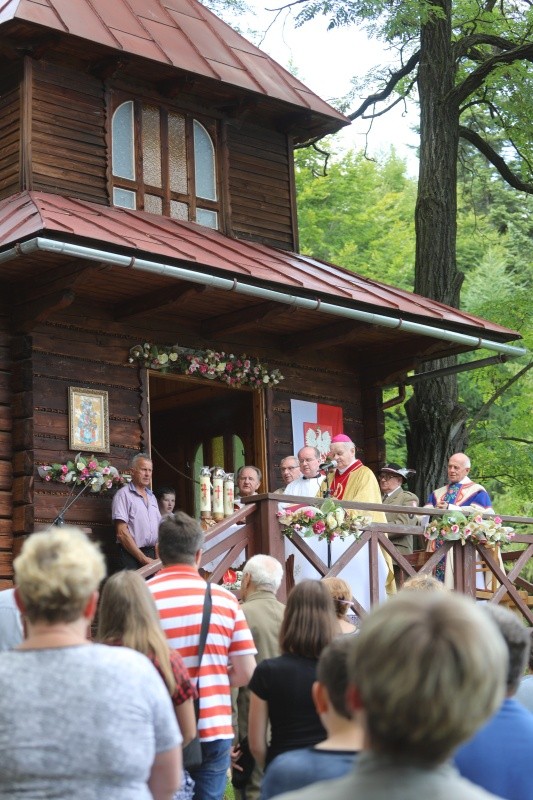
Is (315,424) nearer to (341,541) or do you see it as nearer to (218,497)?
(218,497)

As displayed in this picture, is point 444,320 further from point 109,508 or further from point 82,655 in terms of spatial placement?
point 82,655

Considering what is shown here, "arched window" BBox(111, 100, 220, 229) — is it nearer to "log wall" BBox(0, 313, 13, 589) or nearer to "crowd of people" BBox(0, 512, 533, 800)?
"log wall" BBox(0, 313, 13, 589)

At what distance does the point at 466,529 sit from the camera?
11875 millimetres

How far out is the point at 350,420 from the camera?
50.2 ft

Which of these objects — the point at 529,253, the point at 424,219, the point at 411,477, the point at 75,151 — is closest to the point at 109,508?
the point at 75,151

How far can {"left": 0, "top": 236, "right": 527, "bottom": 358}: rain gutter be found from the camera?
10.7m

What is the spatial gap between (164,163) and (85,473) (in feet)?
12.7

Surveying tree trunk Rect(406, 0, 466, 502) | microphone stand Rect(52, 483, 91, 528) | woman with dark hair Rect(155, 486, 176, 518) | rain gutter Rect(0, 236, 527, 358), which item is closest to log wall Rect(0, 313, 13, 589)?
microphone stand Rect(52, 483, 91, 528)

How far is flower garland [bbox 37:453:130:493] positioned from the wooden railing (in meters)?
1.33

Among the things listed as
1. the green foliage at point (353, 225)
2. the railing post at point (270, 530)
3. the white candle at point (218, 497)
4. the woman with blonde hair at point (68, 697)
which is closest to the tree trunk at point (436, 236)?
the white candle at point (218, 497)

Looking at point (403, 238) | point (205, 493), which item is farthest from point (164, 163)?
point (403, 238)

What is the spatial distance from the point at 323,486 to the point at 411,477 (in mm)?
5230

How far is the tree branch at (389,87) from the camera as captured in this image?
2047cm

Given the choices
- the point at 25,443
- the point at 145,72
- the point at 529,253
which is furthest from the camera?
the point at 529,253
